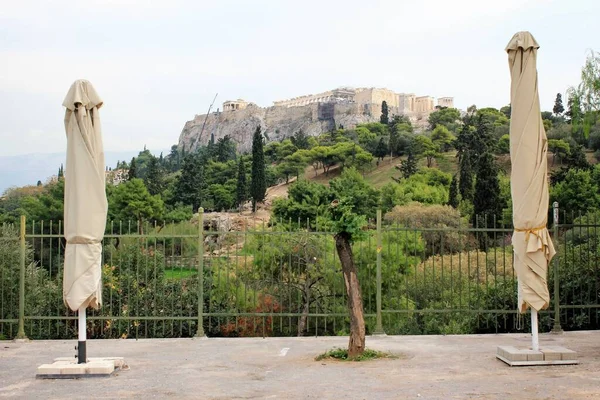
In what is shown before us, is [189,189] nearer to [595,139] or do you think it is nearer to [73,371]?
[595,139]

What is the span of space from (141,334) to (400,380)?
30.3ft

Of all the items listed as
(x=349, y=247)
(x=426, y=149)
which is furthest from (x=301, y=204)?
(x=426, y=149)

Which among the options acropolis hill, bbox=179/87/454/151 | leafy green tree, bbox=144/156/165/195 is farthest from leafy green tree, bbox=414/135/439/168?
acropolis hill, bbox=179/87/454/151

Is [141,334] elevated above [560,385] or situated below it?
below

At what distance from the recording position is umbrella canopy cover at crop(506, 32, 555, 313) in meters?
7.02

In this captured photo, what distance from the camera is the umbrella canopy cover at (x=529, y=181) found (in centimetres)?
702

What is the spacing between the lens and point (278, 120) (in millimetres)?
154625

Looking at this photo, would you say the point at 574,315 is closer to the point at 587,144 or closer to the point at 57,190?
the point at 57,190

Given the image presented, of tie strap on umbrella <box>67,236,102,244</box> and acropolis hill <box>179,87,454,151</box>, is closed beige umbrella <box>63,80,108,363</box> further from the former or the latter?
acropolis hill <box>179,87,454,151</box>

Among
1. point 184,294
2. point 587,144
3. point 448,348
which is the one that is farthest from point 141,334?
point 587,144

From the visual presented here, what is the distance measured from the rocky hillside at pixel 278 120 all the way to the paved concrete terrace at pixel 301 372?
432ft

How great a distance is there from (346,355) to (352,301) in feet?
2.09

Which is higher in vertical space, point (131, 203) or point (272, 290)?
point (131, 203)

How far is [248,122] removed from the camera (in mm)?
154500
